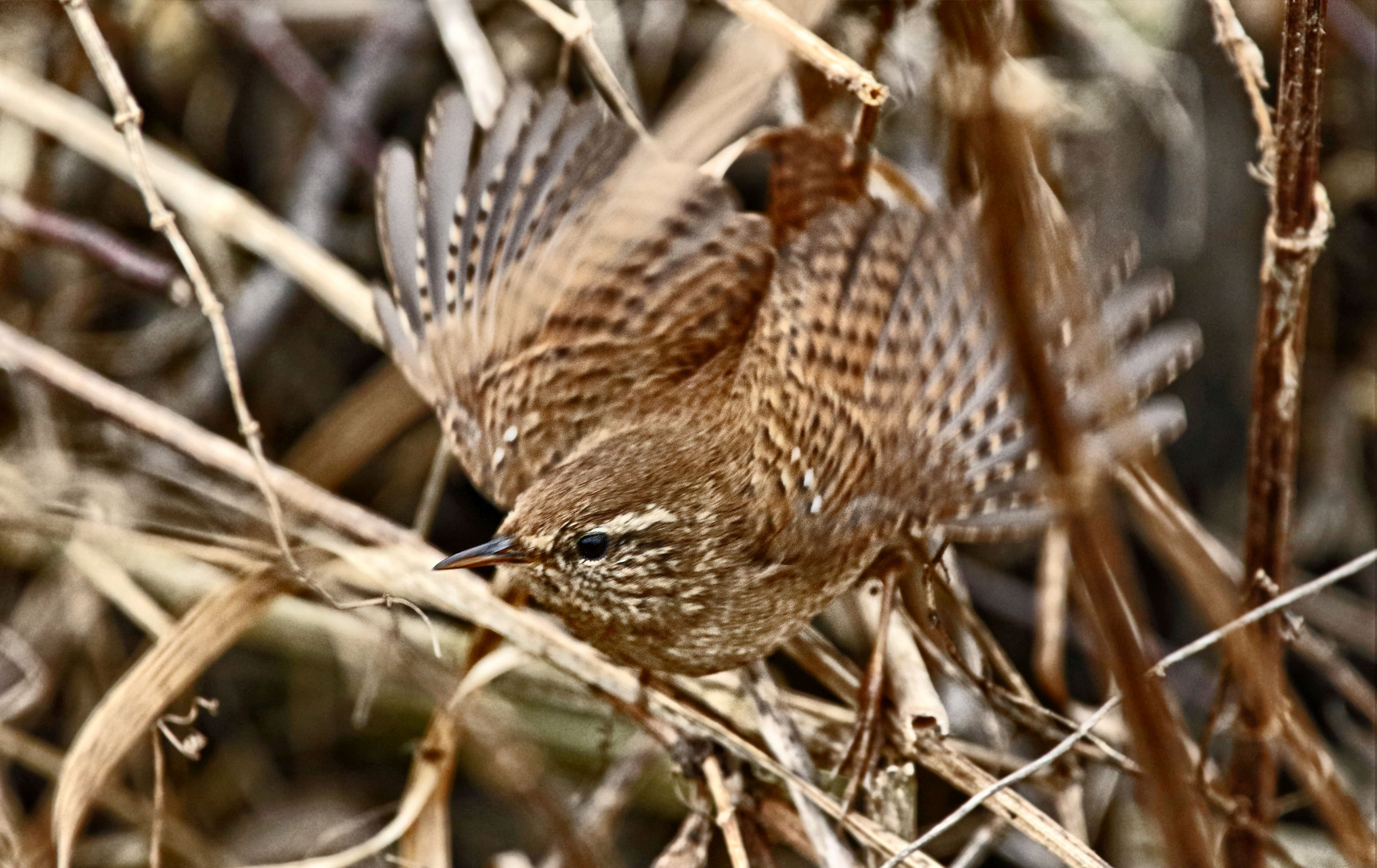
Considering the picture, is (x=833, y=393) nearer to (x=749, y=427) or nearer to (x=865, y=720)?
(x=749, y=427)

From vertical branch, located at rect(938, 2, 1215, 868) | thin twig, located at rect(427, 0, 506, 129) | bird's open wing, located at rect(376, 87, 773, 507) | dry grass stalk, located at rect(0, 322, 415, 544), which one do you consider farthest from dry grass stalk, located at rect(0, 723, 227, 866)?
vertical branch, located at rect(938, 2, 1215, 868)

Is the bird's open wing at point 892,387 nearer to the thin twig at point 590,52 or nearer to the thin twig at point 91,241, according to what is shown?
the thin twig at point 590,52

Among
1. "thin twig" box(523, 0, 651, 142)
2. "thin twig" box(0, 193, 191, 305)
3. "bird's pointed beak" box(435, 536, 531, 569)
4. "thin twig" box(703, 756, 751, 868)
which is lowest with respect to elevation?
"thin twig" box(703, 756, 751, 868)

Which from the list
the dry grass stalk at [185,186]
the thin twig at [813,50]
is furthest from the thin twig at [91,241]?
the thin twig at [813,50]

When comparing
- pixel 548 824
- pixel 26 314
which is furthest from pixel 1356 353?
pixel 26 314

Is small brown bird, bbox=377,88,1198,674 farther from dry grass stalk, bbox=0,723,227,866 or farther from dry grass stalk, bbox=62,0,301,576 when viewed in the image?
dry grass stalk, bbox=0,723,227,866

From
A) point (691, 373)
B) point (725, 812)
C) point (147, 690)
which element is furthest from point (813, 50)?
point (147, 690)

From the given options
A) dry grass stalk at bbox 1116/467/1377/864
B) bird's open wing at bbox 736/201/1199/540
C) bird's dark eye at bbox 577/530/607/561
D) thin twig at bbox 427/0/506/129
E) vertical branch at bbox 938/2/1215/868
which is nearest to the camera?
vertical branch at bbox 938/2/1215/868
